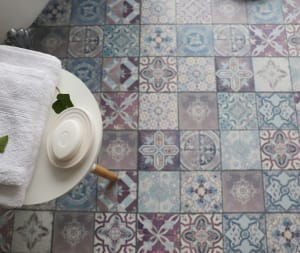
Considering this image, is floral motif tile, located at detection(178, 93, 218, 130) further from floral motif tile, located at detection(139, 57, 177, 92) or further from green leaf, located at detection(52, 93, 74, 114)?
green leaf, located at detection(52, 93, 74, 114)

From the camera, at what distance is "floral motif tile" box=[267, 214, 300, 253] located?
1213 millimetres

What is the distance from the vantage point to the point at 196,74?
4.58ft

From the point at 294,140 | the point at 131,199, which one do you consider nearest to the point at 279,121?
the point at 294,140

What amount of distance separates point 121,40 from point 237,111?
0.51 m

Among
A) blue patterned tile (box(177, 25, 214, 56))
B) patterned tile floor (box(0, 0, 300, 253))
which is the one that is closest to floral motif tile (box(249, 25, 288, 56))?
patterned tile floor (box(0, 0, 300, 253))

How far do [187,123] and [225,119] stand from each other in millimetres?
134

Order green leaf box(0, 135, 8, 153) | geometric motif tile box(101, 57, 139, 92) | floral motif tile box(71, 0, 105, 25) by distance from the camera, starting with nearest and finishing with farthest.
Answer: green leaf box(0, 135, 8, 153) < geometric motif tile box(101, 57, 139, 92) < floral motif tile box(71, 0, 105, 25)

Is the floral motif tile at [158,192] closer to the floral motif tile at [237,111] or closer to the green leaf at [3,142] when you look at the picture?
the floral motif tile at [237,111]

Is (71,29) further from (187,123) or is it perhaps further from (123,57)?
(187,123)

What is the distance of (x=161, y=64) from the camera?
1.42m

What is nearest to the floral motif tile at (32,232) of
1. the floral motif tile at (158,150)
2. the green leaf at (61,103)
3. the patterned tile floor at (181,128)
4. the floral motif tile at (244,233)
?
the patterned tile floor at (181,128)

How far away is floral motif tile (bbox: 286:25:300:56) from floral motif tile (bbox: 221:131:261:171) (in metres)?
0.35

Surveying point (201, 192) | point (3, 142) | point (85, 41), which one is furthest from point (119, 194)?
point (85, 41)

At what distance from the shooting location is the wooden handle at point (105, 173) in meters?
1.17
